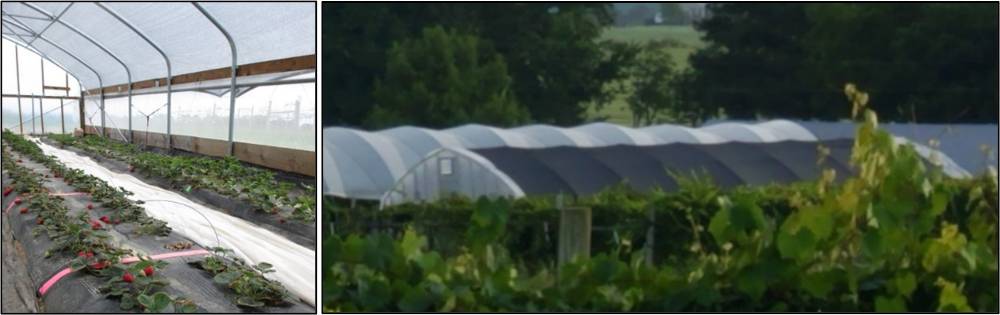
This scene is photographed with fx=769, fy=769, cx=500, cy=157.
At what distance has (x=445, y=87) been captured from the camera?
1.66 m

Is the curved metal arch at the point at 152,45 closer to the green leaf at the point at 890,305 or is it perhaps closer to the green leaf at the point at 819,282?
the green leaf at the point at 819,282

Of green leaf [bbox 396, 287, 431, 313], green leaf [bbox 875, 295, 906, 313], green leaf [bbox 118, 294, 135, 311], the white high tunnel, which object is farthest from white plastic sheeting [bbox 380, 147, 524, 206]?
green leaf [bbox 875, 295, 906, 313]

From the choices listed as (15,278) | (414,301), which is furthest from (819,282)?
(15,278)

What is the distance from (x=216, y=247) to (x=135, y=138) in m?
0.31

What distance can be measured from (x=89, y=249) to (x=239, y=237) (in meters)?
0.34

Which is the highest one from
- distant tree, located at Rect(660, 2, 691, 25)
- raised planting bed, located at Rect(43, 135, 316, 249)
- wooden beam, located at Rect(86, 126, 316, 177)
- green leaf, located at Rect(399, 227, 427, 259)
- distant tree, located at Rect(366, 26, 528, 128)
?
distant tree, located at Rect(660, 2, 691, 25)

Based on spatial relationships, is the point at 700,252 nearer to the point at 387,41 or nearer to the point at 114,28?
the point at 387,41

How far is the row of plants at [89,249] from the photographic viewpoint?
1733 mm

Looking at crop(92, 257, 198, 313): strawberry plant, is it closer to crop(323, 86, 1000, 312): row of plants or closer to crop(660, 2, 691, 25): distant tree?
crop(323, 86, 1000, 312): row of plants

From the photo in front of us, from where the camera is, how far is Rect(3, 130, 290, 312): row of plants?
1746 mm

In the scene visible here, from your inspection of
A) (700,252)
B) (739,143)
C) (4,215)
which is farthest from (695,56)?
(4,215)

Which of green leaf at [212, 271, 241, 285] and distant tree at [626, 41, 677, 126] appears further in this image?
green leaf at [212, 271, 241, 285]

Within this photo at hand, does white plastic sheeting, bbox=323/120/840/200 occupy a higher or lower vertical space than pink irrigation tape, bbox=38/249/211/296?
higher

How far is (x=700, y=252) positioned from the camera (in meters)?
1.74
